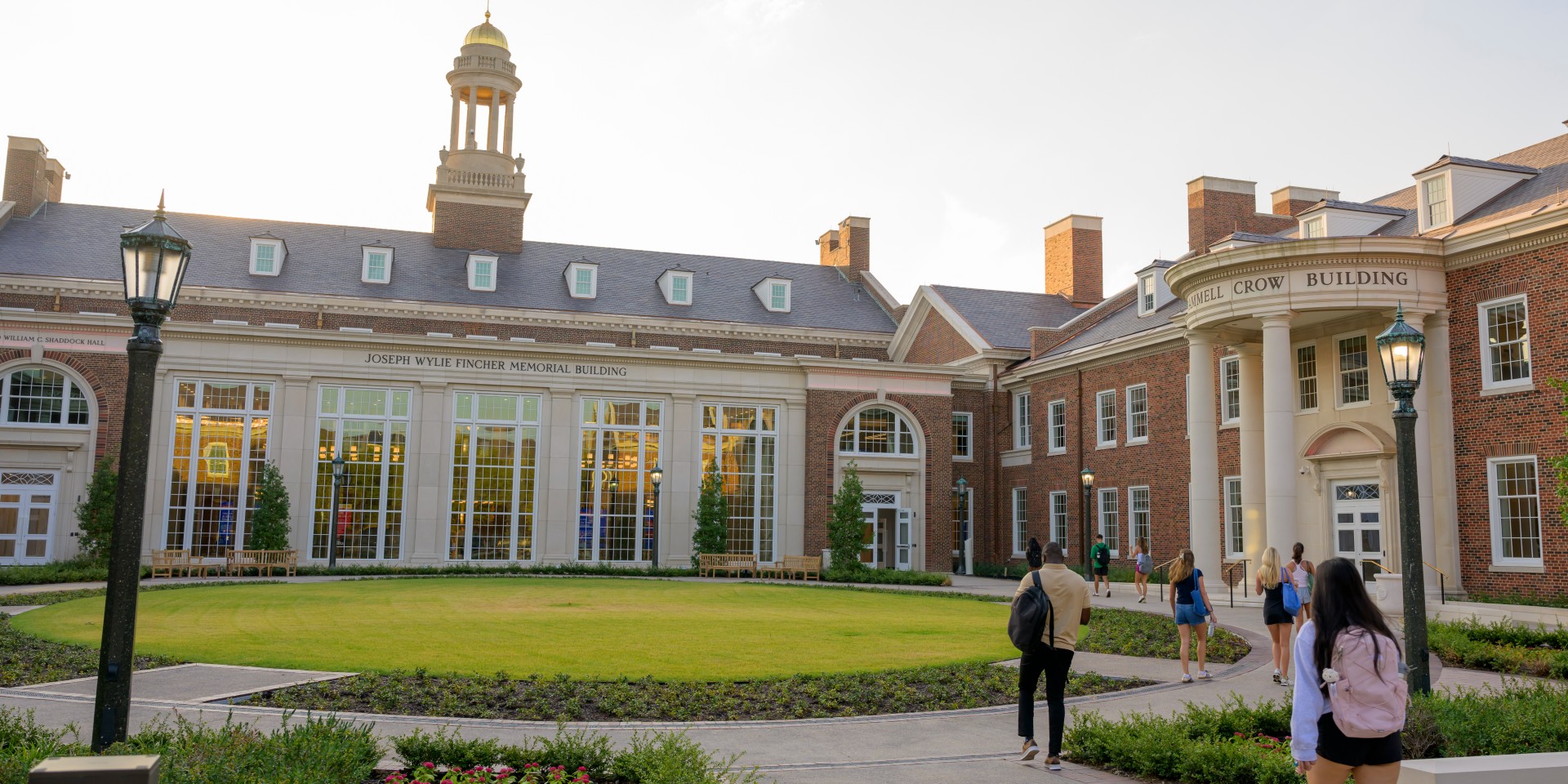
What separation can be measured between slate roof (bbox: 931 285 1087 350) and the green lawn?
793 inches

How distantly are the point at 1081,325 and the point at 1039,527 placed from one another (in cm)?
801

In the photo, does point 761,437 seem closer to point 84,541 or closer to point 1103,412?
point 1103,412

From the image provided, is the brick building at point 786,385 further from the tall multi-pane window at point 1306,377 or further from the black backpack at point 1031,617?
the black backpack at point 1031,617

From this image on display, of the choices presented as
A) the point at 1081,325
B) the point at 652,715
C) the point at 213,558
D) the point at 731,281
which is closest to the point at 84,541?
the point at 213,558

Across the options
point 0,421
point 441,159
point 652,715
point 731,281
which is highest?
point 441,159

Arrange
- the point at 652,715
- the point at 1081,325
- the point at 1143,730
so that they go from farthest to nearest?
the point at 1081,325
the point at 652,715
the point at 1143,730

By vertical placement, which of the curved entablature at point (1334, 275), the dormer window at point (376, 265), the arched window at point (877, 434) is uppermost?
the dormer window at point (376, 265)

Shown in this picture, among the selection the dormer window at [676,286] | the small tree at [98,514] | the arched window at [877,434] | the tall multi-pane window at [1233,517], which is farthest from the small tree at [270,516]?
the tall multi-pane window at [1233,517]

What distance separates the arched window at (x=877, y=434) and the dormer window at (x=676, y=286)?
1094 centimetres

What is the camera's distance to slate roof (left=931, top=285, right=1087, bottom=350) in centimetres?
4669

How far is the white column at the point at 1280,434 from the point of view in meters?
26.2

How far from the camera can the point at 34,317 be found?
35188 millimetres

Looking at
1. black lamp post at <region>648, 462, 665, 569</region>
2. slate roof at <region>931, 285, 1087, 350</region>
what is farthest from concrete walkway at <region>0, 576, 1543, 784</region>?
slate roof at <region>931, 285, 1087, 350</region>

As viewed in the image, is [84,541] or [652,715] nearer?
[652,715]
